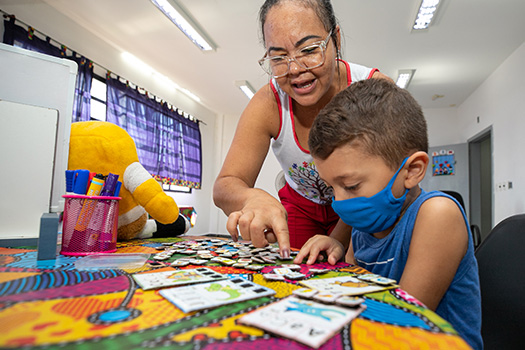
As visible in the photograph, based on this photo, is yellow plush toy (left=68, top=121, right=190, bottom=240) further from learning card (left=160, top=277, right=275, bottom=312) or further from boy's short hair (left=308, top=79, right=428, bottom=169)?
learning card (left=160, top=277, right=275, bottom=312)

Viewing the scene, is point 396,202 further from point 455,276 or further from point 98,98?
point 98,98

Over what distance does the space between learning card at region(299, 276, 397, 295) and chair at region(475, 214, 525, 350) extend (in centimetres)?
46

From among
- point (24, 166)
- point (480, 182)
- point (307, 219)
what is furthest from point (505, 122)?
point (24, 166)

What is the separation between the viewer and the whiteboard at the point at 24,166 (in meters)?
0.92

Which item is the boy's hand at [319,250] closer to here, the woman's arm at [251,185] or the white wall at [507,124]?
the woman's arm at [251,185]

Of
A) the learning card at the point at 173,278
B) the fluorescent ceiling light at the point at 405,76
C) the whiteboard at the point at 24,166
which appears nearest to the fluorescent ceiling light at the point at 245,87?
the fluorescent ceiling light at the point at 405,76

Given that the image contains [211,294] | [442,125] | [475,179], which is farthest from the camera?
[442,125]

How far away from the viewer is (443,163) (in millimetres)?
5828

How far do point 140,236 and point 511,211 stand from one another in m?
4.79

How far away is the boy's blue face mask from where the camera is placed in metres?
0.79

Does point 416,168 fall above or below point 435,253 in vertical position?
above

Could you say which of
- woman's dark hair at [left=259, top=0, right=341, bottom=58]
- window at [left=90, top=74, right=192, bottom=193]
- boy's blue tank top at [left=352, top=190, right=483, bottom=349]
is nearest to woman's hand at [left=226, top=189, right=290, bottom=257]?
boy's blue tank top at [left=352, top=190, right=483, bottom=349]

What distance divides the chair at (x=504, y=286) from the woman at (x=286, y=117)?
440 millimetres

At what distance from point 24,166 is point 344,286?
0.98 metres
